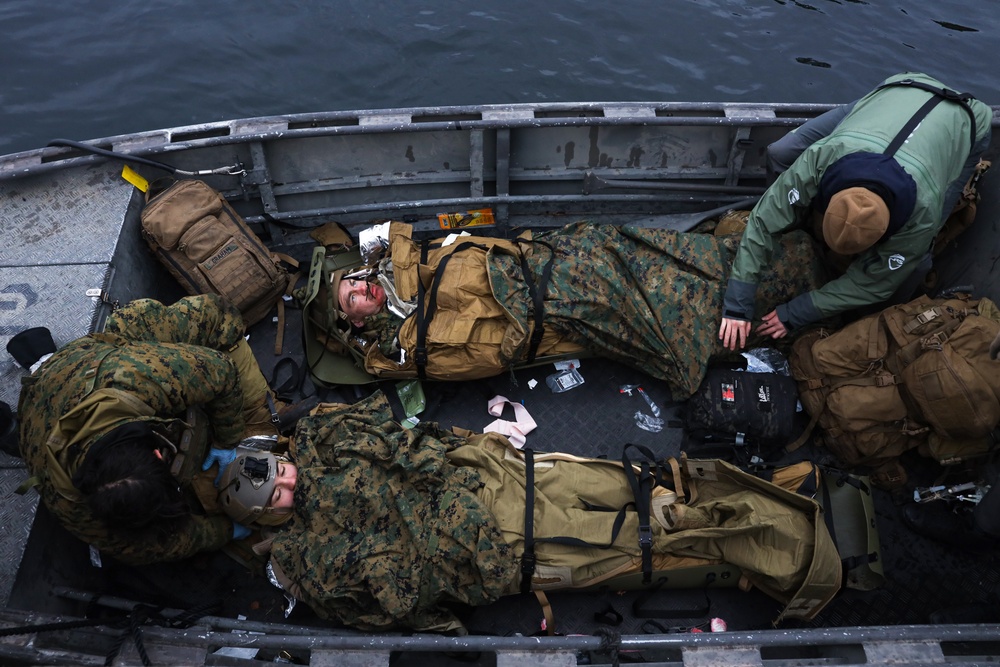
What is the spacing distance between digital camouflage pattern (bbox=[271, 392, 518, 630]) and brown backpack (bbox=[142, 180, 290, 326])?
1.33 m

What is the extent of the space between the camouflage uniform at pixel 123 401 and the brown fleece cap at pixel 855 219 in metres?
3.17

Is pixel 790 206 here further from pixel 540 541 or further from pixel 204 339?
pixel 204 339

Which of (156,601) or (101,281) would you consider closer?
(156,601)

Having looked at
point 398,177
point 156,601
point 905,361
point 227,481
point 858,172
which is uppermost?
point 858,172

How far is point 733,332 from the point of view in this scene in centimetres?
401

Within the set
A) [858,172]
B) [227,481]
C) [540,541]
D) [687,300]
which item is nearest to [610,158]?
[687,300]

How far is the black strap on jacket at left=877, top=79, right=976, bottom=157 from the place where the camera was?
3.50 metres

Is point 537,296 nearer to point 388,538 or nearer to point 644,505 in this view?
point 644,505

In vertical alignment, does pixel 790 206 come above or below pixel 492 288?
above

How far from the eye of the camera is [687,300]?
4.09 metres

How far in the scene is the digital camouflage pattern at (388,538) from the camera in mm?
3266

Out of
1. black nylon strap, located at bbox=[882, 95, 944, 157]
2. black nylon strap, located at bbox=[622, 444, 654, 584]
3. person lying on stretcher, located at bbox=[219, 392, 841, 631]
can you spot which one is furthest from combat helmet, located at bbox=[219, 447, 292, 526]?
black nylon strap, located at bbox=[882, 95, 944, 157]

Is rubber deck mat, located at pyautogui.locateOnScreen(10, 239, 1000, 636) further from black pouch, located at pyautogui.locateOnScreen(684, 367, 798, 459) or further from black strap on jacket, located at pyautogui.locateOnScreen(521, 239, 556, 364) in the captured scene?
black strap on jacket, located at pyautogui.locateOnScreen(521, 239, 556, 364)

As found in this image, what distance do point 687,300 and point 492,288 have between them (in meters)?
1.21
